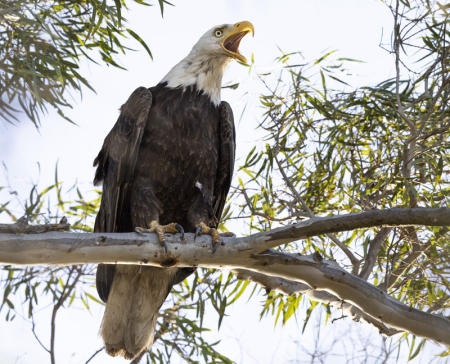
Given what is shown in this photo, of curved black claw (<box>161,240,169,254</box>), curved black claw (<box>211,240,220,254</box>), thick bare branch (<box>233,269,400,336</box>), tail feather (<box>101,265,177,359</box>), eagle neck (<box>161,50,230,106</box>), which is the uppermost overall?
eagle neck (<box>161,50,230,106</box>)

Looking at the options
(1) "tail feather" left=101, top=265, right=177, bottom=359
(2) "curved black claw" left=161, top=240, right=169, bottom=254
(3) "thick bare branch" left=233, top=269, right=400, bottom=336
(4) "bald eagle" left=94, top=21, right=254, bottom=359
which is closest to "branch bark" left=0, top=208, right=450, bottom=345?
(2) "curved black claw" left=161, top=240, right=169, bottom=254

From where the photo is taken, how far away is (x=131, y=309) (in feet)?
11.9

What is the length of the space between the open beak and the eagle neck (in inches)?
3.4

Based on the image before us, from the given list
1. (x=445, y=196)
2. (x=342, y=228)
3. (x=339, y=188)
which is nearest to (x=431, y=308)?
(x=445, y=196)

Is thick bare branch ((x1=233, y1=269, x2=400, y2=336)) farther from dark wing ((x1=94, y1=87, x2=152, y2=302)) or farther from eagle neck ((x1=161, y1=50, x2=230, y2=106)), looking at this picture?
eagle neck ((x1=161, y1=50, x2=230, y2=106))

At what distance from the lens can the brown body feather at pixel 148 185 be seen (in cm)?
351

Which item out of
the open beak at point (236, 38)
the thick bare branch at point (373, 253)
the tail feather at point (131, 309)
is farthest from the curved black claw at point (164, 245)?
the open beak at point (236, 38)

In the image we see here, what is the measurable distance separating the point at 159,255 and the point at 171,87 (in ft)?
4.99

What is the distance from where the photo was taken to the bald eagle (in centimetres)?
351

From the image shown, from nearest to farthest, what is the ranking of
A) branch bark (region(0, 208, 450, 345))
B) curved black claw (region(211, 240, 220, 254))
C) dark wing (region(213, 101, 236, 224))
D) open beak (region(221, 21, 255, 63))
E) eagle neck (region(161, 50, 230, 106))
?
branch bark (region(0, 208, 450, 345)) → curved black claw (region(211, 240, 220, 254)) → dark wing (region(213, 101, 236, 224)) → eagle neck (region(161, 50, 230, 106)) → open beak (region(221, 21, 255, 63))

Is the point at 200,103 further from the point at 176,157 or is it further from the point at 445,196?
the point at 445,196

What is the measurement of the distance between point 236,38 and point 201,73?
0.45 metres

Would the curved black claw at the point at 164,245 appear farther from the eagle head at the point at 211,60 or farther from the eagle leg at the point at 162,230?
the eagle head at the point at 211,60

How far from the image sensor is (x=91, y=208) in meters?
4.77
